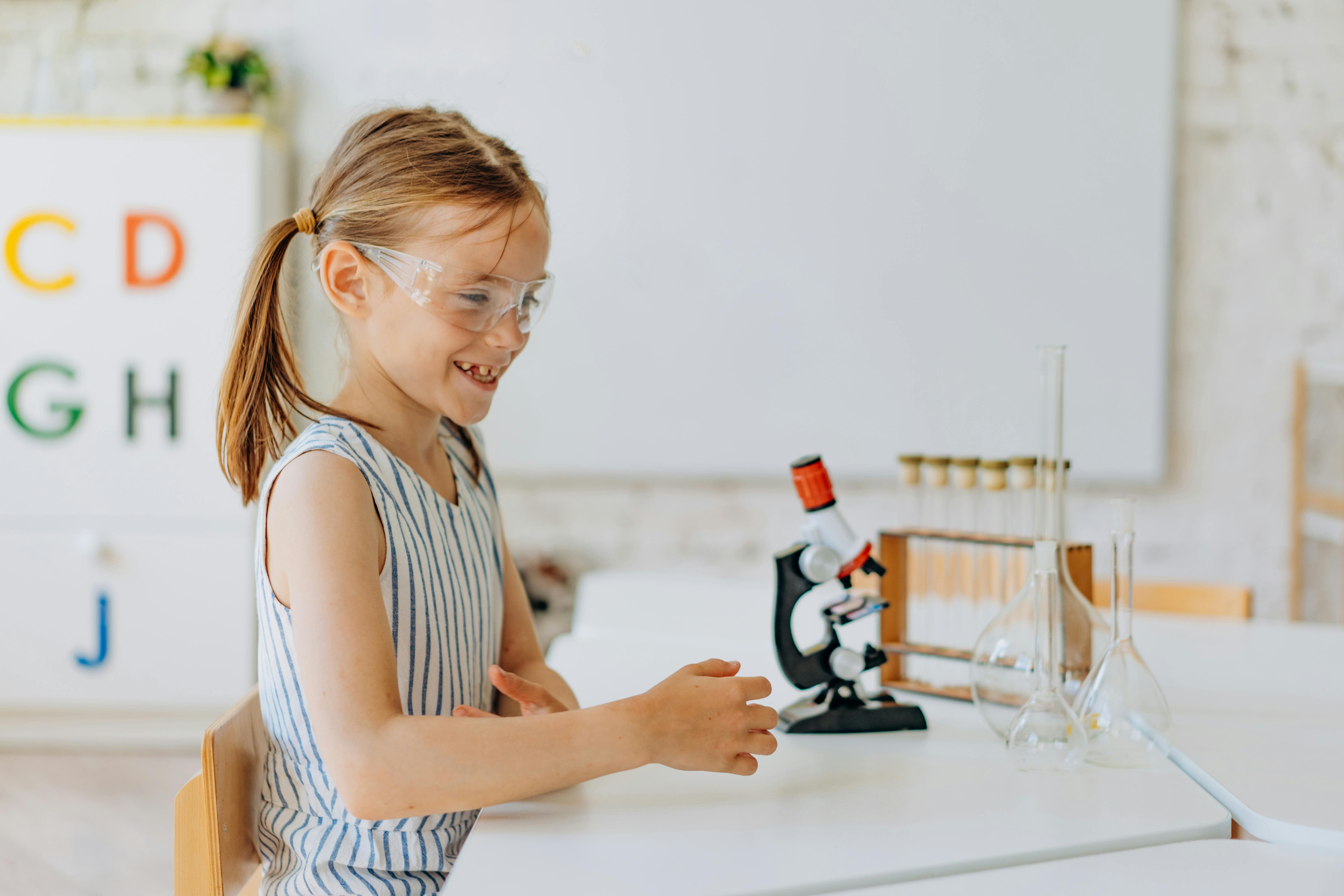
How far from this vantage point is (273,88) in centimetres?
299

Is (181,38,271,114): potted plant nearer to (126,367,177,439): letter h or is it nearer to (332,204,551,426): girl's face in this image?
(126,367,177,439): letter h

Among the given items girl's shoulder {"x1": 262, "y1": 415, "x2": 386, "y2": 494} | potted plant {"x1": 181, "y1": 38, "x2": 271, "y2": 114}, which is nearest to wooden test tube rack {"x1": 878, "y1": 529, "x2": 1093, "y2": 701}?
girl's shoulder {"x1": 262, "y1": 415, "x2": 386, "y2": 494}

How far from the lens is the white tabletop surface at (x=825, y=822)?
764mm

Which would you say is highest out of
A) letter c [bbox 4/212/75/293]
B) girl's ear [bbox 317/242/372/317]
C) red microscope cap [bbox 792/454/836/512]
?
letter c [bbox 4/212/75/293]

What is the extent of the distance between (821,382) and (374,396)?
6.66ft

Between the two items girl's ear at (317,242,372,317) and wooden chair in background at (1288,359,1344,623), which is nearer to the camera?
girl's ear at (317,242,372,317)

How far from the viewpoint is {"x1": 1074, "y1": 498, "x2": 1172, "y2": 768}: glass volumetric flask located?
1.00 meters

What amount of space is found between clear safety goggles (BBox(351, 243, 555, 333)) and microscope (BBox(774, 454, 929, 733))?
0.35 m

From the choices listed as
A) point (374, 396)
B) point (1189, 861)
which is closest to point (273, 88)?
point (374, 396)

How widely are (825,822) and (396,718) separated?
358 mm

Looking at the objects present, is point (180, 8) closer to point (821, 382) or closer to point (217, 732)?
point (821, 382)

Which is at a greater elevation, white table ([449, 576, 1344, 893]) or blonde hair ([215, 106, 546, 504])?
blonde hair ([215, 106, 546, 504])

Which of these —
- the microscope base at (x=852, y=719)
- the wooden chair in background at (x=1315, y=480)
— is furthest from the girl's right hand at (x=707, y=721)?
the wooden chair in background at (x=1315, y=480)

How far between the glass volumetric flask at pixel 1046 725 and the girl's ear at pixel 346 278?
700 millimetres
